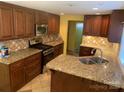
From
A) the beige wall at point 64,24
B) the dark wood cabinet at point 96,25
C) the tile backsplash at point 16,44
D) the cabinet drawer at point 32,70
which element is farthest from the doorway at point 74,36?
the tile backsplash at point 16,44

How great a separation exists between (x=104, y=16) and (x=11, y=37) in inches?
143

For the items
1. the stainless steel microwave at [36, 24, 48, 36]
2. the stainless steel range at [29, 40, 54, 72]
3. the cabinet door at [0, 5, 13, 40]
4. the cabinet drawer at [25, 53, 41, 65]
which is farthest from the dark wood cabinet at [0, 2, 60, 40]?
the cabinet drawer at [25, 53, 41, 65]

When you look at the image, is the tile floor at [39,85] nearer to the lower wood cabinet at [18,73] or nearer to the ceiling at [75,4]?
the lower wood cabinet at [18,73]

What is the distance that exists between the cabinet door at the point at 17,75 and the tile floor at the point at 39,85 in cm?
17

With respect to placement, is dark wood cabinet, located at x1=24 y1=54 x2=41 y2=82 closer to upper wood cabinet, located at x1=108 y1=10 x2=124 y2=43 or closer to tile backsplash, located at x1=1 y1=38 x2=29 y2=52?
tile backsplash, located at x1=1 y1=38 x2=29 y2=52

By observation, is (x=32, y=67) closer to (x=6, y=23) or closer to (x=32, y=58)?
(x=32, y=58)

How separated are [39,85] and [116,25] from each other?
2800mm

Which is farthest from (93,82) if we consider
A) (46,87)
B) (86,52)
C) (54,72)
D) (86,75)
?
(86,52)

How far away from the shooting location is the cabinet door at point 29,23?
11.1ft

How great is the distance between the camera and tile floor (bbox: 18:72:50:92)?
296 cm

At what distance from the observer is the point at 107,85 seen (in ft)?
5.92

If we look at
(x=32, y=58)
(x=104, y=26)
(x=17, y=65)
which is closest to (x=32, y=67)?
(x=32, y=58)

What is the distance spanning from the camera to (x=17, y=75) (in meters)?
2.78

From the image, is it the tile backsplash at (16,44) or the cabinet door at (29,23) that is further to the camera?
the cabinet door at (29,23)
